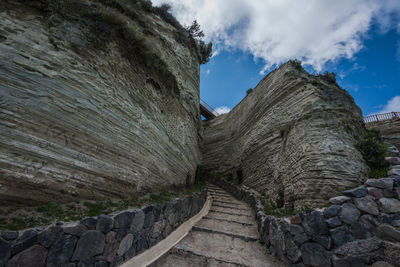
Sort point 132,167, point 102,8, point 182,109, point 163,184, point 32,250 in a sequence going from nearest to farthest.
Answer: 1. point 32,250
2. point 132,167
3. point 102,8
4. point 163,184
5. point 182,109

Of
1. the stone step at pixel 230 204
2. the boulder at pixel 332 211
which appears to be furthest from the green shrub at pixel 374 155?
the stone step at pixel 230 204

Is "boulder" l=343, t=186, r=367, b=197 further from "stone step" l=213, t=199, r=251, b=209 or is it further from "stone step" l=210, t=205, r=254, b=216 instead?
"stone step" l=213, t=199, r=251, b=209

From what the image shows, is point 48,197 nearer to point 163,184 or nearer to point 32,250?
point 32,250

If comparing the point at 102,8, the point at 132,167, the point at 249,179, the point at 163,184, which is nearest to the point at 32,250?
the point at 132,167

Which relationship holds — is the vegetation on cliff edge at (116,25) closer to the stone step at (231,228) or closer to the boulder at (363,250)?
the stone step at (231,228)

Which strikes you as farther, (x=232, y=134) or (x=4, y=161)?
(x=232, y=134)

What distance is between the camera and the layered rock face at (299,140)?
17.7ft

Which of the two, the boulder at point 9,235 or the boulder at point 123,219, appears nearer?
the boulder at point 9,235

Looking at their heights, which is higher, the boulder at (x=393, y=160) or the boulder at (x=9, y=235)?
the boulder at (x=393, y=160)

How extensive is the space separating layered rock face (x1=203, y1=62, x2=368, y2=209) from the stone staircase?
1758 mm

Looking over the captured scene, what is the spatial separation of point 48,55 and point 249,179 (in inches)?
422

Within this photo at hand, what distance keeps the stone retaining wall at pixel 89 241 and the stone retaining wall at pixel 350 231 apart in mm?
3500

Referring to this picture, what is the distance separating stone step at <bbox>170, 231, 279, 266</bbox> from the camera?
15.0ft

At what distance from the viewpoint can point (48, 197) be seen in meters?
3.27
